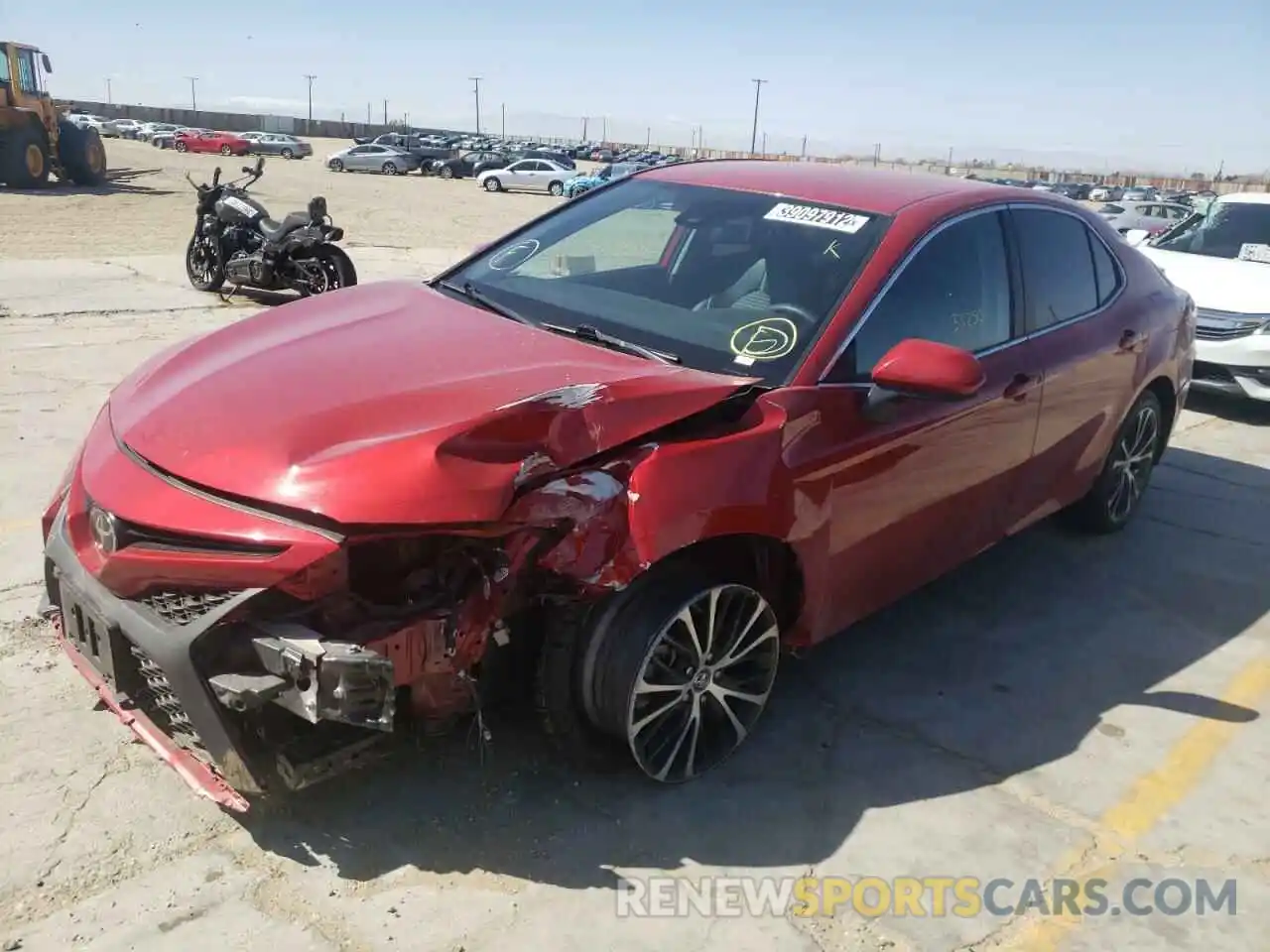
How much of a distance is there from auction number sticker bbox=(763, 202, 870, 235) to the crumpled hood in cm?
529

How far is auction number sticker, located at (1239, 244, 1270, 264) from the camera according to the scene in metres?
8.73

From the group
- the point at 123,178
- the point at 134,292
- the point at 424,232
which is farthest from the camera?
the point at 123,178

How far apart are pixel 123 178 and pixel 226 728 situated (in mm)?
28975

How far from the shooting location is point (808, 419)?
2.98m

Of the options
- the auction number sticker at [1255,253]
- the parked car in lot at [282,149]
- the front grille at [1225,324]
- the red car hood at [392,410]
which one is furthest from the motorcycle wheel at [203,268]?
the parked car in lot at [282,149]

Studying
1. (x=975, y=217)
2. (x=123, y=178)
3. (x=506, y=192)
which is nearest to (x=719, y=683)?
(x=975, y=217)

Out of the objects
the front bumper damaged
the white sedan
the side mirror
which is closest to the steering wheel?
the side mirror

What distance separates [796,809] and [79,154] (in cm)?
2562

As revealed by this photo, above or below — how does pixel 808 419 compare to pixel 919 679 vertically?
above

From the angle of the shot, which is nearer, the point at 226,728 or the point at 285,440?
the point at 226,728

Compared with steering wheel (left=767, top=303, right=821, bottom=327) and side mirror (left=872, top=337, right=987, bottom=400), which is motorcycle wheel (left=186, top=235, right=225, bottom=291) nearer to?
steering wheel (left=767, top=303, right=821, bottom=327)

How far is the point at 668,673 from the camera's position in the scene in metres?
2.89

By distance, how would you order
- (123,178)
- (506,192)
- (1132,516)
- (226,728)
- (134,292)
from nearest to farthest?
1. (226,728)
2. (1132,516)
3. (134,292)
4. (123,178)
5. (506,192)

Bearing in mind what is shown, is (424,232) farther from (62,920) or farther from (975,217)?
(62,920)
